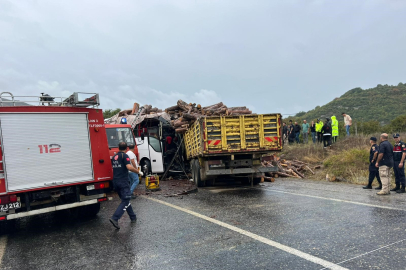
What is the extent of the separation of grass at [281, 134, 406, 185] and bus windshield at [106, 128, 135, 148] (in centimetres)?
795

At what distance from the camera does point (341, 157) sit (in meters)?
14.0

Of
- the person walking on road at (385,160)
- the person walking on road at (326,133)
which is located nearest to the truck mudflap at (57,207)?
the person walking on road at (385,160)

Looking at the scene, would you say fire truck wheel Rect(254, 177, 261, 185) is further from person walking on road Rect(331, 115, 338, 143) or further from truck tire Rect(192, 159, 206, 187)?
person walking on road Rect(331, 115, 338, 143)

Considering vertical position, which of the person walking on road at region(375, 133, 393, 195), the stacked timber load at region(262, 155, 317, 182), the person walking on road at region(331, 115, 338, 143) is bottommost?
the stacked timber load at region(262, 155, 317, 182)

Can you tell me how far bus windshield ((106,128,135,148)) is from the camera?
11.6 metres

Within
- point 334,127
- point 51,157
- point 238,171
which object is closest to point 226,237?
point 51,157

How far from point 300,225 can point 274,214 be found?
A: 970mm

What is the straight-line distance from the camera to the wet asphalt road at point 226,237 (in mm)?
4129

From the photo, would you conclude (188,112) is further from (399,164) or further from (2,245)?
(2,245)

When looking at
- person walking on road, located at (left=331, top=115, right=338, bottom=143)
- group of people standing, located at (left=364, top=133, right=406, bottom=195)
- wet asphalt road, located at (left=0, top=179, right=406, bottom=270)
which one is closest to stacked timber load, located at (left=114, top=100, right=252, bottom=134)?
person walking on road, located at (left=331, top=115, right=338, bottom=143)

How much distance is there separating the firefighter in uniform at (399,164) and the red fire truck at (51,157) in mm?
7692

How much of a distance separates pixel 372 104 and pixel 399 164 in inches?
1288

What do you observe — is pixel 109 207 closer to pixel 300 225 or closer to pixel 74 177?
pixel 74 177

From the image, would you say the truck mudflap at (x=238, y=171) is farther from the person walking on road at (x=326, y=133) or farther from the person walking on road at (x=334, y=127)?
the person walking on road at (x=334, y=127)
